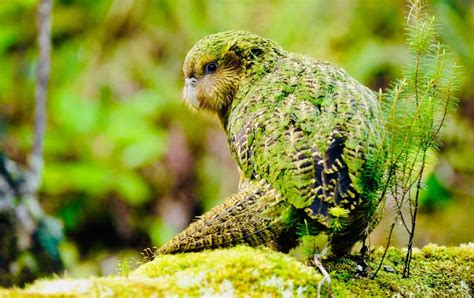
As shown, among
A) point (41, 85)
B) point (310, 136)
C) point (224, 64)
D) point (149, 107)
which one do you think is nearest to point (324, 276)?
point (310, 136)

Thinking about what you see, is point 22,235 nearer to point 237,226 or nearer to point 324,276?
point 237,226

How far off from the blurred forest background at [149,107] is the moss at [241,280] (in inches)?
153

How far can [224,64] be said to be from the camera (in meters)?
3.68

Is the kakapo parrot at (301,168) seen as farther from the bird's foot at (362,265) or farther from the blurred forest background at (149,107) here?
the blurred forest background at (149,107)

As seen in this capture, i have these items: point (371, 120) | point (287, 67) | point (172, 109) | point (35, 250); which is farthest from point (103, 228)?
point (371, 120)

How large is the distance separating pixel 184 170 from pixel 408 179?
17.1ft

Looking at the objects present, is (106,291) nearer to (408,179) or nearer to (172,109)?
(408,179)

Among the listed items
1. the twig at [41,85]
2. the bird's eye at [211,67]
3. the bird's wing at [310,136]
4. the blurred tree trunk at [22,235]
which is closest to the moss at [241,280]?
the bird's wing at [310,136]

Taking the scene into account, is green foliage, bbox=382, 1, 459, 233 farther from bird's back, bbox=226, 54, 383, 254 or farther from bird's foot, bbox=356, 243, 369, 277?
bird's foot, bbox=356, 243, 369, 277

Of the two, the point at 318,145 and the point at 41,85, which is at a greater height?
the point at 41,85

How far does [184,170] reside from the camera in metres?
7.84

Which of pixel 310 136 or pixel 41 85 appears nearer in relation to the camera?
pixel 310 136

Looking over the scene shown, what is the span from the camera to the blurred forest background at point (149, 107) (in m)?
7.12

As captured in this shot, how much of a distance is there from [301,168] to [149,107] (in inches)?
186
